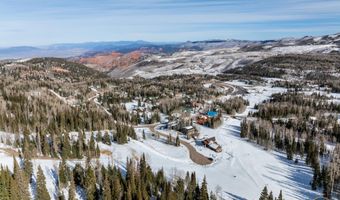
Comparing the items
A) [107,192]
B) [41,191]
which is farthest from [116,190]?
[41,191]

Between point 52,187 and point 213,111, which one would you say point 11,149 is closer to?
point 52,187

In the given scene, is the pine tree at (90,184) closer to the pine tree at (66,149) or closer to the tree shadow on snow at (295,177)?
the pine tree at (66,149)

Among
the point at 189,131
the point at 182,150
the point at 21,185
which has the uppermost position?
the point at 21,185

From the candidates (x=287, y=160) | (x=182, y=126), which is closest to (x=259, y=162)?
(x=287, y=160)

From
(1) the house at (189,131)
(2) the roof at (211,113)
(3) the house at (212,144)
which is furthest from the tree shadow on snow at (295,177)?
(2) the roof at (211,113)

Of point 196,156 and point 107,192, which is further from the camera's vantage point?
point 196,156

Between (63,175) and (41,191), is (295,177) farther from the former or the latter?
(41,191)

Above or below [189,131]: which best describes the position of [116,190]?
above
